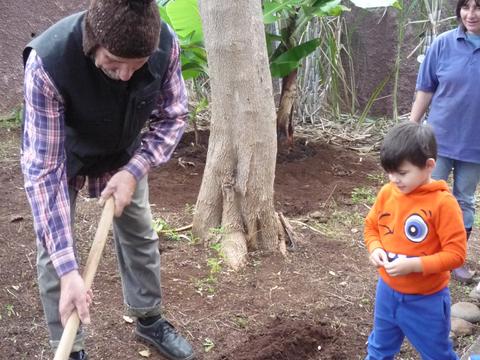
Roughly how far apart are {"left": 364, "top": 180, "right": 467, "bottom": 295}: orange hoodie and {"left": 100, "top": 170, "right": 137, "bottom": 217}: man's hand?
37.9 inches

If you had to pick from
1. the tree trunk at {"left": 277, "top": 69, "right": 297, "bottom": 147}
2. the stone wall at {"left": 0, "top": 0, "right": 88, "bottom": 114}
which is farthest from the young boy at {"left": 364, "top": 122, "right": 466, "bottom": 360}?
the stone wall at {"left": 0, "top": 0, "right": 88, "bottom": 114}

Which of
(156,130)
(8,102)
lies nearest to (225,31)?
(156,130)

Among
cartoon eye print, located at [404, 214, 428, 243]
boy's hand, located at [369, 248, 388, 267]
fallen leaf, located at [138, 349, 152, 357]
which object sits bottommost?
fallen leaf, located at [138, 349, 152, 357]

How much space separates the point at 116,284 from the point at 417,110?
2029 millimetres

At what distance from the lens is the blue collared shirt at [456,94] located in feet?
11.5

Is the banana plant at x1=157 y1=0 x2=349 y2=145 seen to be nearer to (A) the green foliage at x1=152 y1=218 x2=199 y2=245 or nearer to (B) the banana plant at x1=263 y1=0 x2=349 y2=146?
(B) the banana plant at x1=263 y1=0 x2=349 y2=146

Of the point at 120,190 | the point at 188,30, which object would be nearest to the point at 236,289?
the point at 120,190

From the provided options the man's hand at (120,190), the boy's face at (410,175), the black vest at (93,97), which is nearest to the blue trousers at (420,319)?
the boy's face at (410,175)

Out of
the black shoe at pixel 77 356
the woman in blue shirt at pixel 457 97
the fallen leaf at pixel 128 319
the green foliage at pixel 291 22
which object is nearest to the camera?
the black shoe at pixel 77 356

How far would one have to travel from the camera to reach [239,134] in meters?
3.76

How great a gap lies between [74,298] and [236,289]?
1545 millimetres

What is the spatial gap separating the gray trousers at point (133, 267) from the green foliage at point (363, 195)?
2373 millimetres

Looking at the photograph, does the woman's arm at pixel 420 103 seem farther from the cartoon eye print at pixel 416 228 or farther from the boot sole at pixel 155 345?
the boot sole at pixel 155 345

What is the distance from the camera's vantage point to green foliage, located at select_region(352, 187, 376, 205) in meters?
4.97
